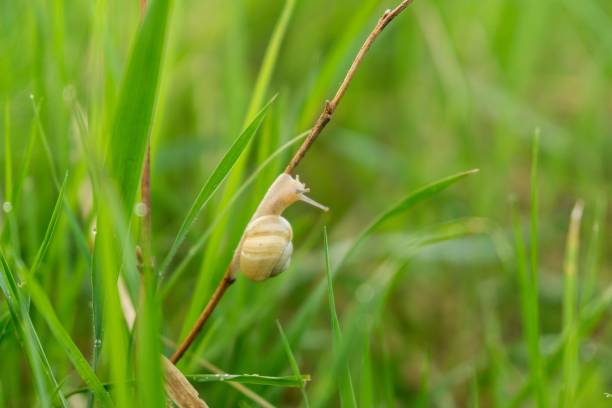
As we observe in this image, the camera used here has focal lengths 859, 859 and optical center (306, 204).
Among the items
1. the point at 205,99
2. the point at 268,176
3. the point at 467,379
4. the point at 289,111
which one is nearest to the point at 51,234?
the point at 268,176

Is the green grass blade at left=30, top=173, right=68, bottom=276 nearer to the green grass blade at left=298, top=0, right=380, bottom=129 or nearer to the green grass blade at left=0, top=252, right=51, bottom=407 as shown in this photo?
the green grass blade at left=0, top=252, right=51, bottom=407

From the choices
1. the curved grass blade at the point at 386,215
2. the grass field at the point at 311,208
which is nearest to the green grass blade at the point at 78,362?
the grass field at the point at 311,208

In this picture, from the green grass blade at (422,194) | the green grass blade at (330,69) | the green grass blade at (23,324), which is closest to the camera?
the green grass blade at (23,324)

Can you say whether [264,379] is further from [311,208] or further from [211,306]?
[311,208]

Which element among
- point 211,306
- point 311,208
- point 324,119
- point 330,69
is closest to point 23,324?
point 211,306

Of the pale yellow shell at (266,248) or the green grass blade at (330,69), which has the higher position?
the green grass blade at (330,69)

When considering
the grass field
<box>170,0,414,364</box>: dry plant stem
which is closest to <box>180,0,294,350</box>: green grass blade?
the grass field

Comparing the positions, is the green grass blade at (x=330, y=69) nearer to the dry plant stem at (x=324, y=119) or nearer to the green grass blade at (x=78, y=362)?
the dry plant stem at (x=324, y=119)
